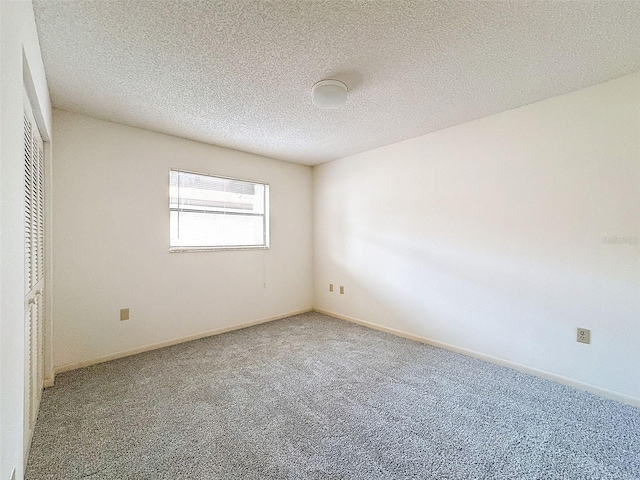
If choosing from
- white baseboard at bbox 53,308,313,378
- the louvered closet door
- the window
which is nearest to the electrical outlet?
white baseboard at bbox 53,308,313,378

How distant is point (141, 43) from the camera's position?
A: 1641mm

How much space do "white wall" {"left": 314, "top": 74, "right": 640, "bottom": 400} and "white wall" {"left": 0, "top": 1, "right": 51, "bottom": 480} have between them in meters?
3.12

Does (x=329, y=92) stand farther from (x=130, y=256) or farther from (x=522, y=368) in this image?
(x=522, y=368)

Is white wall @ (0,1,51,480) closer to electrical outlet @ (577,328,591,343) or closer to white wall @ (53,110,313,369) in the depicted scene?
white wall @ (53,110,313,369)

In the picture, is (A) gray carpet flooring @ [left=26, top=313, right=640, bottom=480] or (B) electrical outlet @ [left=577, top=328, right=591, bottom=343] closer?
(A) gray carpet flooring @ [left=26, top=313, right=640, bottom=480]

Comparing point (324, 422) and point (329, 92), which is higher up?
point (329, 92)

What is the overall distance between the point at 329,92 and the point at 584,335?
8.83ft

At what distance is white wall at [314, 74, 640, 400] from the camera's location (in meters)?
2.04

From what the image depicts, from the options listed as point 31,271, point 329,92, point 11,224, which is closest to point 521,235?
point 329,92

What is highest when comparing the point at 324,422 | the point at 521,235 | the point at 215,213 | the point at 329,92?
the point at 329,92

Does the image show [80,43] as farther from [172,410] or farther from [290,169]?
[290,169]

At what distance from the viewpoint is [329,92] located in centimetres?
204

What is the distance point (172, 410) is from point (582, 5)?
329cm

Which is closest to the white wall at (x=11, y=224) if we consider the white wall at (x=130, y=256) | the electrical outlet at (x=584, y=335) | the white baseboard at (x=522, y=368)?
the white wall at (x=130, y=256)
